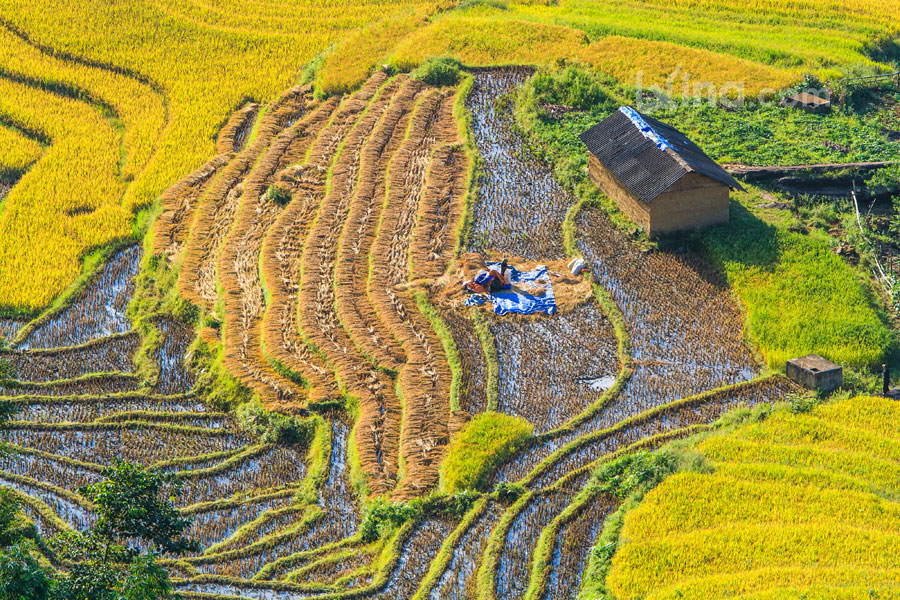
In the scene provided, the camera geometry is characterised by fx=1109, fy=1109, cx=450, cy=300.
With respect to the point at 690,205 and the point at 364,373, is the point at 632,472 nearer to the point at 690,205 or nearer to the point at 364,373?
the point at 364,373

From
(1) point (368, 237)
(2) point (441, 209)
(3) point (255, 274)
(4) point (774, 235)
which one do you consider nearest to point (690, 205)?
(4) point (774, 235)

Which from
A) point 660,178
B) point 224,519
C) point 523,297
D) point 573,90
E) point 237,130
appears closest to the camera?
point 224,519

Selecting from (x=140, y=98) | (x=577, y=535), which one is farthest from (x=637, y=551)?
(x=140, y=98)

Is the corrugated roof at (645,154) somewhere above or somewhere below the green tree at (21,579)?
above

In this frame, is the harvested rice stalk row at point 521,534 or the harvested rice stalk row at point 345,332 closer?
the harvested rice stalk row at point 521,534

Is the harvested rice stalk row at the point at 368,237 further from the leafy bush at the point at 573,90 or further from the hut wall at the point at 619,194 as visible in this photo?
the hut wall at the point at 619,194

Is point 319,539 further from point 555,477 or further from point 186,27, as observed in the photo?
point 186,27

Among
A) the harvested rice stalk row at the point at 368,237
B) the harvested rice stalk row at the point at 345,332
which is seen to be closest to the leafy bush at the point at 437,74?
the harvested rice stalk row at the point at 368,237
